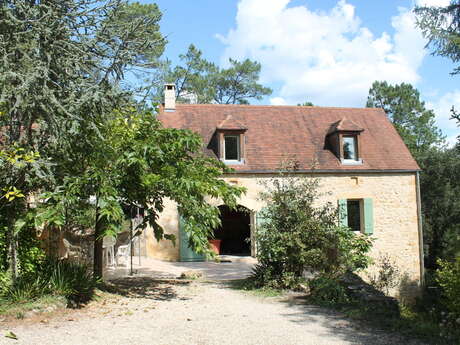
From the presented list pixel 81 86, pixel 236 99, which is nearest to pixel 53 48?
pixel 81 86

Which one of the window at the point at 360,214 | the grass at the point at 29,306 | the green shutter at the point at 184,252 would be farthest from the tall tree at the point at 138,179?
the window at the point at 360,214

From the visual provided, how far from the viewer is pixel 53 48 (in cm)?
716

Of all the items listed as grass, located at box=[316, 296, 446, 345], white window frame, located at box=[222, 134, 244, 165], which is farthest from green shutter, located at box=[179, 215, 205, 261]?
grass, located at box=[316, 296, 446, 345]

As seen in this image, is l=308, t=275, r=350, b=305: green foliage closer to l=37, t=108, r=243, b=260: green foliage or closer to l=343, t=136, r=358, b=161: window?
l=37, t=108, r=243, b=260: green foliage

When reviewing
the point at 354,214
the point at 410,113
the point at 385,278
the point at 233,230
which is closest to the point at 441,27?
the point at 385,278

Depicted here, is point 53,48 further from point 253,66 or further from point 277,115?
point 253,66

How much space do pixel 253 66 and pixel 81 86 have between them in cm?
2695

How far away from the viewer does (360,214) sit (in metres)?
17.4

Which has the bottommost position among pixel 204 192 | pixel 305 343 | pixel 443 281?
pixel 305 343

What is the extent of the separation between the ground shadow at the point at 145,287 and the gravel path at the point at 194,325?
21 centimetres

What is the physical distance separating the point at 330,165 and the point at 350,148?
140 cm

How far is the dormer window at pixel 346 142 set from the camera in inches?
685

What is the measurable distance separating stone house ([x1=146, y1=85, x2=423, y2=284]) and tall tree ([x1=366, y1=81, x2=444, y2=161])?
682 inches

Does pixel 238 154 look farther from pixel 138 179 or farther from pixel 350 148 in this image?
pixel 138 179
